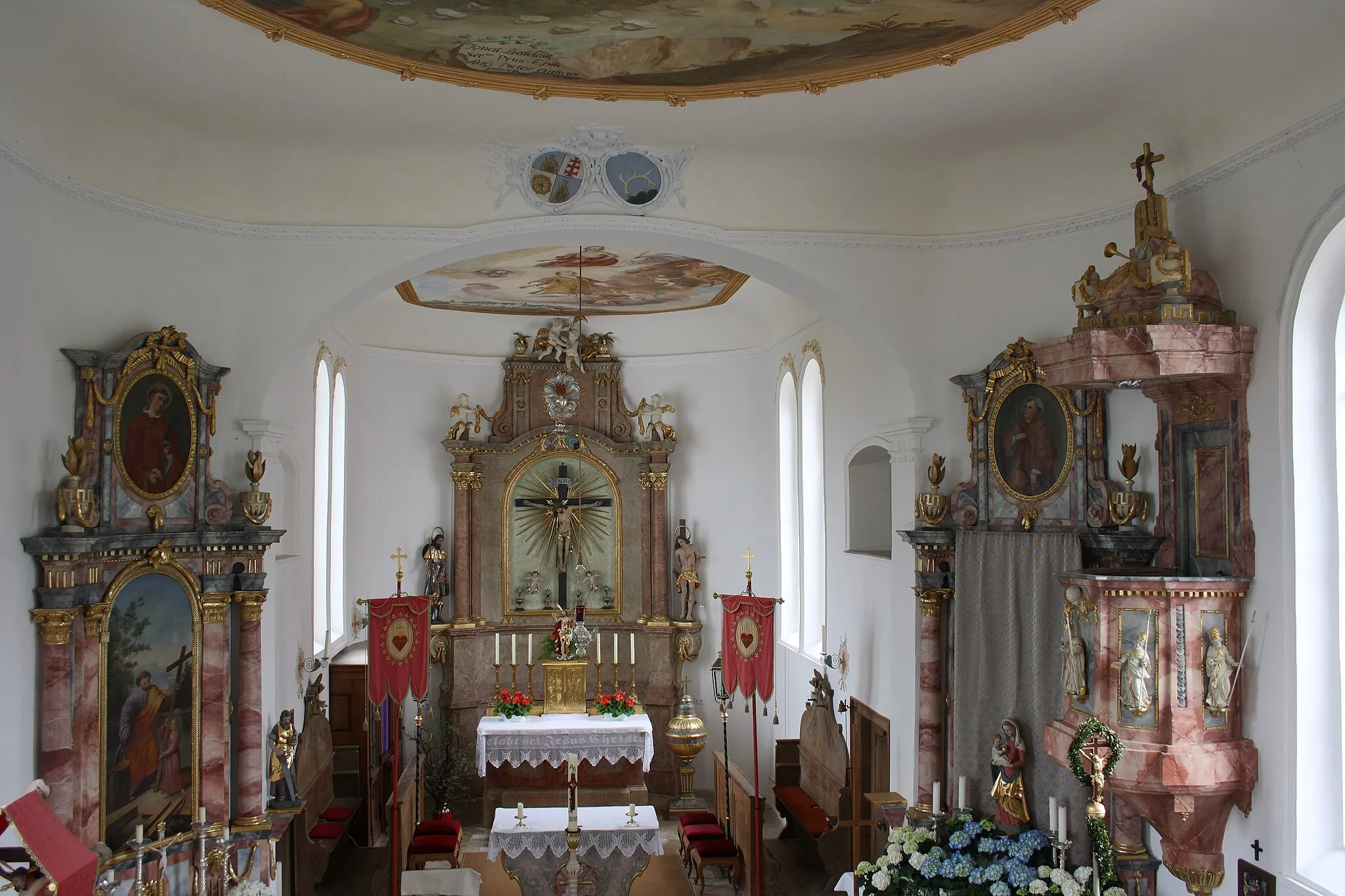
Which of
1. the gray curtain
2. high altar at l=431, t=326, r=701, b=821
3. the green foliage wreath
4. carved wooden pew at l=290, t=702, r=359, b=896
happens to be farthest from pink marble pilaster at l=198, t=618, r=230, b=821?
high altar at l=431, t=326, r=701, b=821

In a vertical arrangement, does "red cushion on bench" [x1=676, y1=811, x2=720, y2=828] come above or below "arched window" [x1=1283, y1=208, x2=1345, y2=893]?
below

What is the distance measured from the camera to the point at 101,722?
825 centimetres

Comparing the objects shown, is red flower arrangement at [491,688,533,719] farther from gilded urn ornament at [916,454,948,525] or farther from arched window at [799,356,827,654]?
gilded urn ornament at [916,454,948,525]

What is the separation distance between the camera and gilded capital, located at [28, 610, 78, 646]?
25.4 ft

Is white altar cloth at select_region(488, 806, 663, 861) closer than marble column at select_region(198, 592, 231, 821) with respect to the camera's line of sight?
No

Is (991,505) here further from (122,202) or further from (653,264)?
(122,202)

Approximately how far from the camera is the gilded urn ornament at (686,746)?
16.2 meters

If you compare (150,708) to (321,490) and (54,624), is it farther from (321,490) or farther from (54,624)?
(321,490)

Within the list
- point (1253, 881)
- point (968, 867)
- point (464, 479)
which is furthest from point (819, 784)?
point (464, 479)

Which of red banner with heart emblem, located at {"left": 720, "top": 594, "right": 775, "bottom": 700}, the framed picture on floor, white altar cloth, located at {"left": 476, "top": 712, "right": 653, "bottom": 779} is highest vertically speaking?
red banner with heart emblem, located at {"left": 720, "top": 594, "right": 775, "bottom": 700}

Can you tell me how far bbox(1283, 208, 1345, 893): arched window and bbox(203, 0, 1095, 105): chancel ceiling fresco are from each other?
8.00 ft

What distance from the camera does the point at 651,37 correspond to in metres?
7.93

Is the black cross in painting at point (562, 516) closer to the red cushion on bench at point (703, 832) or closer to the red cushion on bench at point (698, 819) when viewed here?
the red cushion on bench at point (698, 819)

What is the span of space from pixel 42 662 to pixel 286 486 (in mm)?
5082
